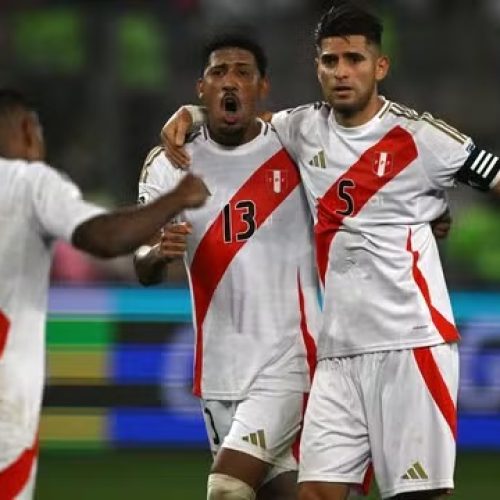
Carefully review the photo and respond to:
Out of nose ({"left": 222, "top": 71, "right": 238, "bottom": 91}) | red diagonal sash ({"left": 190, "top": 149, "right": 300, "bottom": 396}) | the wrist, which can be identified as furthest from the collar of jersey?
the wrist

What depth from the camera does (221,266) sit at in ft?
21.4

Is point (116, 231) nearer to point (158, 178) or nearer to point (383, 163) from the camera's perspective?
point (383, 163)

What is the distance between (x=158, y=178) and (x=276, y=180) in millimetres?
482

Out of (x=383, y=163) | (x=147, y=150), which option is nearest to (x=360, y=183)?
(x=383, y=163)

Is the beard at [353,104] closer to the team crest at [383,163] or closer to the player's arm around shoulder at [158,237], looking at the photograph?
the team crest at [383,163]

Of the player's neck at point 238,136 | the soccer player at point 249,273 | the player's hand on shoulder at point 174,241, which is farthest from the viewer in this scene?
the player's neck at point 238,136

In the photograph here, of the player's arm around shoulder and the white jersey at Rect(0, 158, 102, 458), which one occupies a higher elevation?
the player's arm around shoulder

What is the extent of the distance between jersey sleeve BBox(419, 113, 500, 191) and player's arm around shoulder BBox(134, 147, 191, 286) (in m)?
0.95

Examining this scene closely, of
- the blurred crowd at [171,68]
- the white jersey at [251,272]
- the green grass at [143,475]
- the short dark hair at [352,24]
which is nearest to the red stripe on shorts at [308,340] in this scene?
the white jersey at [251,272]

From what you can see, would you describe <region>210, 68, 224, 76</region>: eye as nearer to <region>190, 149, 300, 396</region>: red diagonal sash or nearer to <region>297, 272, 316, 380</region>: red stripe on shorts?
<region>190, 149, 300, 396</region>: red diagonal sash

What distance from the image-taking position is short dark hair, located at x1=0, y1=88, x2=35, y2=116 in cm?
521

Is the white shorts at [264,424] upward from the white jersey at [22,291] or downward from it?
downward

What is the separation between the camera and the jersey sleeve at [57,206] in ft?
16.2

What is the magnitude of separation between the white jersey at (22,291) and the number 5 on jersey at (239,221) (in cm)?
149
